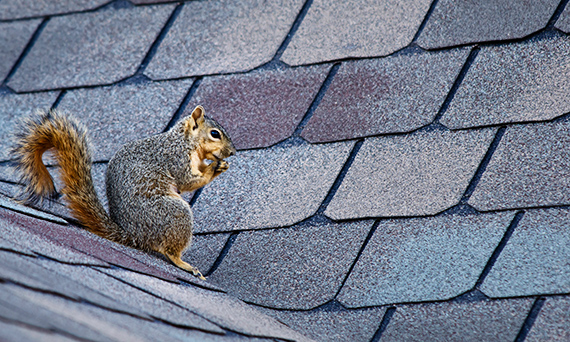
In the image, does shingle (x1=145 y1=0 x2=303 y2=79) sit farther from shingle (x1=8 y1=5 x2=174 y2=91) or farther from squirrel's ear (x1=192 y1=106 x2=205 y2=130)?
squirrel's ear (x1=192 y1=106 x2=205 y2=130)

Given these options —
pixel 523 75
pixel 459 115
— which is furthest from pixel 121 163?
pixel 523 75

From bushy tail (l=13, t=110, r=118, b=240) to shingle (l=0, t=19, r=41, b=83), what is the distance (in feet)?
1.86

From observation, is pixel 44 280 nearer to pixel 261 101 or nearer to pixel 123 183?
pixel 123 183

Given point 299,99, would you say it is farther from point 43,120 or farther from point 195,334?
point 195,334

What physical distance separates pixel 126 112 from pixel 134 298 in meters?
0.97

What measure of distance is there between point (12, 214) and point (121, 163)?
34 cm

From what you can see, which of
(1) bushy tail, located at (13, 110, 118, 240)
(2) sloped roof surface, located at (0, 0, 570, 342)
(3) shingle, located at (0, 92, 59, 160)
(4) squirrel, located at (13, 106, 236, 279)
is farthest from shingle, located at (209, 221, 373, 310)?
(3) shingle, located at (0, 92, 59, 160)

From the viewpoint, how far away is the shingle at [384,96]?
1690mm

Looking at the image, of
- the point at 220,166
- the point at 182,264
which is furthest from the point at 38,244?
the point at 220,166

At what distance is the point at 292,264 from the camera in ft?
5.00

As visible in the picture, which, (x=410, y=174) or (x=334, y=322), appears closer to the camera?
(x=334, y=322)

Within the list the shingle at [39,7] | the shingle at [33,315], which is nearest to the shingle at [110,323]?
the shingle at [33,315]

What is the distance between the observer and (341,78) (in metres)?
1.77

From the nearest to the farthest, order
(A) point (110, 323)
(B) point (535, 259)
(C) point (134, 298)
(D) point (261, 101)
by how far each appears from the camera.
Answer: (A) point (110, 323) → (C) point (134, 298) → (B) point (535, 259) → (D) point (261, 101)
